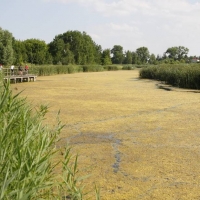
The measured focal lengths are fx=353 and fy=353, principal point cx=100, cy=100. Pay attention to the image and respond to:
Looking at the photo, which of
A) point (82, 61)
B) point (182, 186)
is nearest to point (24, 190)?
point (182, 186)

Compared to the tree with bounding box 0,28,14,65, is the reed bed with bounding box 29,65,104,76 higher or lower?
lower

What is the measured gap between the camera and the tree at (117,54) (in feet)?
255

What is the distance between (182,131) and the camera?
6.32m

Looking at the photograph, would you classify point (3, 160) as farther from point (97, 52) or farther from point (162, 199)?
point (97, 52)

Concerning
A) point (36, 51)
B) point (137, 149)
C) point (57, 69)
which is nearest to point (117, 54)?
point (36, 51)

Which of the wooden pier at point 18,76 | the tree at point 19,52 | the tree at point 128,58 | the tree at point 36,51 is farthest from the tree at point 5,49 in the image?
the tree at point 128,58

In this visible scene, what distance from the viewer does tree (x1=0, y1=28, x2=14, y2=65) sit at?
3650cm

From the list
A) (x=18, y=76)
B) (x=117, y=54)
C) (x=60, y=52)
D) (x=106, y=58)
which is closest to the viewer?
(x=18, y=76)

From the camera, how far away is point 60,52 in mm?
52312

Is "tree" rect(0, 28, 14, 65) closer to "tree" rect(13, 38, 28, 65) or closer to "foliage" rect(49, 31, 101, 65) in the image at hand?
"tree" rect(13, 38, 28, 65)

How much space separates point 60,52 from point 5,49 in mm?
16391

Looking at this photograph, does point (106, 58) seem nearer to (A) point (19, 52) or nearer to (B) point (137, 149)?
(A) point (19, 52)

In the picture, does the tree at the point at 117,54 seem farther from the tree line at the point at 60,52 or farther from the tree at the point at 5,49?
the tree at the point at 5,49

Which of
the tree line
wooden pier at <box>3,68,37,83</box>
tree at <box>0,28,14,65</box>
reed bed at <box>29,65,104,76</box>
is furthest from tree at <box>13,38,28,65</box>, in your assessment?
wooden pier at <box>3,68,37,83</box>
